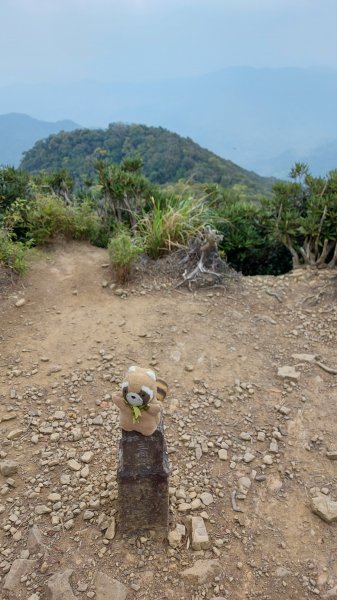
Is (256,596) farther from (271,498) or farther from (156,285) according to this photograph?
(156,285)

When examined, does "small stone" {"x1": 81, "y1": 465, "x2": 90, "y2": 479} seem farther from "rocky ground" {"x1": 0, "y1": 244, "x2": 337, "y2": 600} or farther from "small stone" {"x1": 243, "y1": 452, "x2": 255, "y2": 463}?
"small stone" {"x1": 243, "y1": 452, "x2": 255, "y2": 463}

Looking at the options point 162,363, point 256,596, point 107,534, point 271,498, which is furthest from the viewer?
point 162,363

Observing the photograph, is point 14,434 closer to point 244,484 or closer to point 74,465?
point 74,465

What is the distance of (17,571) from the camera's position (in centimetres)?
254

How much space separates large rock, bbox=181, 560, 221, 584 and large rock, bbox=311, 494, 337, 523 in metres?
0.82

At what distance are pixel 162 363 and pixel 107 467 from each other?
4.38 ft

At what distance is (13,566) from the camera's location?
256 centimetres

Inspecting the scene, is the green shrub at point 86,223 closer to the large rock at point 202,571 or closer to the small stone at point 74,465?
the small stone at point 74,465

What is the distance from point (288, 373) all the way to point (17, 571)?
285 centimetres

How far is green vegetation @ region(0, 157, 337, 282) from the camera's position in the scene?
579 cm

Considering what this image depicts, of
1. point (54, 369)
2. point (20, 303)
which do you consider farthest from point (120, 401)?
point (20, 303)

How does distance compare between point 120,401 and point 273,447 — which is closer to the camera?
point 120,401

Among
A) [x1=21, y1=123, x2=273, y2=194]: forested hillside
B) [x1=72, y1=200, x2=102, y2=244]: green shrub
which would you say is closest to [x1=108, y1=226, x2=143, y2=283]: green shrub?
→ [x1=72, y1=200, x2=102, y2=244]: green shrub

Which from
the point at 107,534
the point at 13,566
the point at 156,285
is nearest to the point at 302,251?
the point at 156,285
